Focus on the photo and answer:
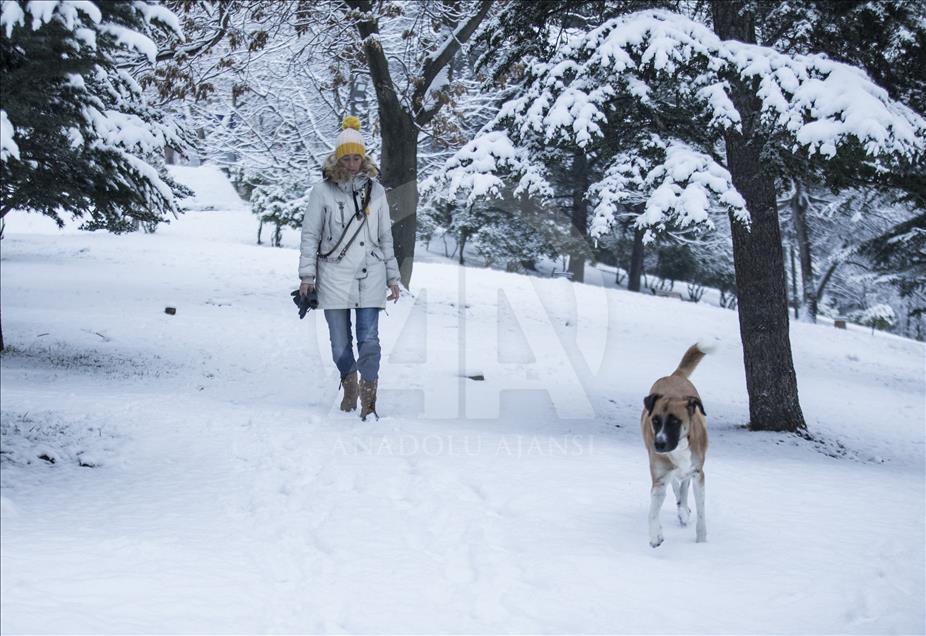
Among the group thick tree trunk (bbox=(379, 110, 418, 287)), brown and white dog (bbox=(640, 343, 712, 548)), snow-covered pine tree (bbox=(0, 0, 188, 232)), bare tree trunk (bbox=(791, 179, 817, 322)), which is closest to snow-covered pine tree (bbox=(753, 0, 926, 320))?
brown and white dog (bbox=(640, 343, 712, 548))

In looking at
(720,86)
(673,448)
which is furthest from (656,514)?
(720,86)

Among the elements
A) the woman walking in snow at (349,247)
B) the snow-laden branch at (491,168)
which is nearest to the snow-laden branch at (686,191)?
the snow-laden branch at (491,168)

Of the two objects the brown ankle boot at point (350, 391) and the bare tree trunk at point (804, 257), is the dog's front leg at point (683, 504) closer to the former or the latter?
the brown ankle boot at point (350, 391)

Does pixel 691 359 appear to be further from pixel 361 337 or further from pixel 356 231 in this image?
pixel 356 231

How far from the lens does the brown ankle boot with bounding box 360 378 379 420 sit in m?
6.66

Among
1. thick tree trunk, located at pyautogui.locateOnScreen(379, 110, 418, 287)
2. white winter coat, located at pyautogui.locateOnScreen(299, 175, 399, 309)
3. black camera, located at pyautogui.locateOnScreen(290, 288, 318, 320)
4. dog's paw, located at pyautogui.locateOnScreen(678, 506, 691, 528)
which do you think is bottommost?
dog's paw, located at pyautogui.locateOnScreen(678, 506, 691, 528)

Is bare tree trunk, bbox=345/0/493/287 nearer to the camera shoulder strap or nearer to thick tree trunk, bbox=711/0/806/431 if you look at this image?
thick tree trunk, bbox=711/0/806/431

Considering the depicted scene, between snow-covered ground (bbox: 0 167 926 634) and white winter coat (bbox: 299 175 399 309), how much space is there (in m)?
1.14

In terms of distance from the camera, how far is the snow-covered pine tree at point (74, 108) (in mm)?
3760

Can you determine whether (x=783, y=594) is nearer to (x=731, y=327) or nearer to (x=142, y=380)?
(x=142, y=380)

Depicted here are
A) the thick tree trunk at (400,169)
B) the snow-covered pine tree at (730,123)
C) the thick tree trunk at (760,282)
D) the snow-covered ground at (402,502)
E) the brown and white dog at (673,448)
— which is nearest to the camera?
the snow-covered ground at (402,502)

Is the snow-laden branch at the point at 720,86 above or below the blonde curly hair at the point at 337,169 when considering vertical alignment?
above

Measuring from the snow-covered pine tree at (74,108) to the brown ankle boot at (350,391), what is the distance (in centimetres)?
234

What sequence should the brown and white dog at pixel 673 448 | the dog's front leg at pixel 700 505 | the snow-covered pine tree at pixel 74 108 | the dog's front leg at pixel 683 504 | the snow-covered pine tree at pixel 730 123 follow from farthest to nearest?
1. the snow-covered pine tree at pixel 730 123
2. the dog's front leg at pixel 683 504
3. the dog's front leg at pixel 700 505
4. the brown and white dog at pixel 673 448
5. the snow-covered pine tree at pixel 74 108
